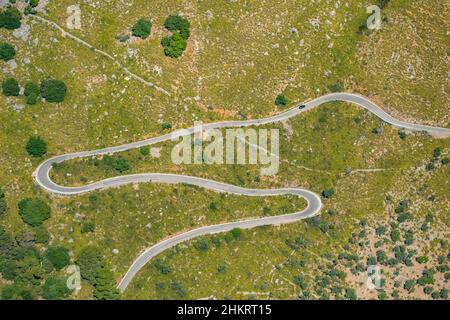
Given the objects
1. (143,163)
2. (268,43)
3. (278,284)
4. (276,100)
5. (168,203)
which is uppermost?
(268,43)

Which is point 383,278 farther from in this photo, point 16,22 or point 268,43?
point 16,22

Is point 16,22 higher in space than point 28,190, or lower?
higher

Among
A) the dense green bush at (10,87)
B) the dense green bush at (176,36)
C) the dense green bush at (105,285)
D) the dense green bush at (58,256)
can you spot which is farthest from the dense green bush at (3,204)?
the dense green bush at (176,36)

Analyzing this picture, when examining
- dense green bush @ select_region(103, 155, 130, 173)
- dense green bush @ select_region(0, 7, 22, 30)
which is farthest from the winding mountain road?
dense green bush @ select_region(0, 7, 22, 30)

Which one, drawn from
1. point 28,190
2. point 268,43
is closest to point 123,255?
point 28,190

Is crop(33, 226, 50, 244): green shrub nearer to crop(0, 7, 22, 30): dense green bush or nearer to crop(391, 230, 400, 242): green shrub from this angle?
crop(0, 7, 22, 30): dense green bush

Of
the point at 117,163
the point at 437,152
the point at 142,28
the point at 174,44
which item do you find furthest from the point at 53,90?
the point at 437,152

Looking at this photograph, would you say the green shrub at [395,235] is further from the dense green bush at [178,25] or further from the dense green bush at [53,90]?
the dense green bush at [53,90]
